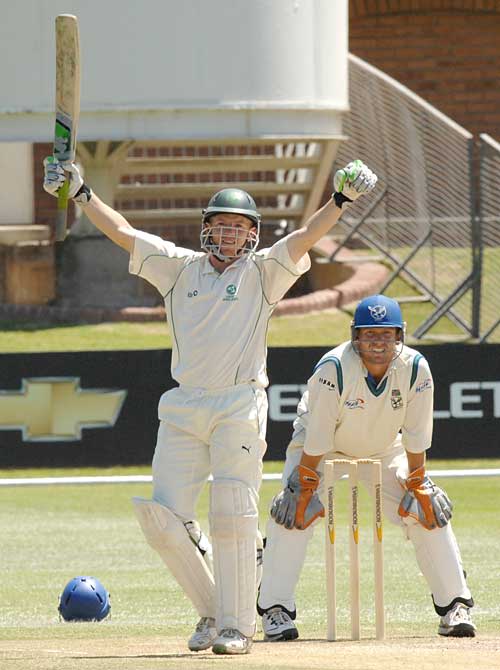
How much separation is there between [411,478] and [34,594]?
225cm

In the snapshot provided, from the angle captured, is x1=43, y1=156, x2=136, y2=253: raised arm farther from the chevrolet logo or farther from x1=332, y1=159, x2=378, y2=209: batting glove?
the chevrolet logo

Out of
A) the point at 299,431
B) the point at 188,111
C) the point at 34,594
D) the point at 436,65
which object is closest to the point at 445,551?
the point at 299,431

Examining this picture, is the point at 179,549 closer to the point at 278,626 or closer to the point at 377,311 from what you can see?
the point at 278,626

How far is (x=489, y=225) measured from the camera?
15.4 m

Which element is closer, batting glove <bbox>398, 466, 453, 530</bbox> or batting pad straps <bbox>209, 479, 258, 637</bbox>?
batting pad straps <bbox>209, 479, 258, 637</bbox>

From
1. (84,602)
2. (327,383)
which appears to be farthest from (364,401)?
(84,602)

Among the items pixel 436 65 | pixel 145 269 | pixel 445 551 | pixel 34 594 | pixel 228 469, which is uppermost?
pixel 436 65

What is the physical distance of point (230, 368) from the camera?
636 centimetres

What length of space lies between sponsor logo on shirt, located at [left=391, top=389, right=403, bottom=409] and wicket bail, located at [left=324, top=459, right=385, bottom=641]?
0.29m

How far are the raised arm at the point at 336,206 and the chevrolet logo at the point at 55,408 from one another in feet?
20.8

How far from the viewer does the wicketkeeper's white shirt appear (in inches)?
251

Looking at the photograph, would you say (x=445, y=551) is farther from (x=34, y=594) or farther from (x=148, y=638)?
(x=34, y=594)

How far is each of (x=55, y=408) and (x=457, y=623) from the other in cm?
624

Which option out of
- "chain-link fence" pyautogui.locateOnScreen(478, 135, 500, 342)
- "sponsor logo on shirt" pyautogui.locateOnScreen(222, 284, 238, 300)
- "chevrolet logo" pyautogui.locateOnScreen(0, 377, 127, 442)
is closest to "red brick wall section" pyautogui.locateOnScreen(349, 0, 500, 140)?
"chain-link fence" pyautogui.locateOnScreen(478, 135, 500, 342)
